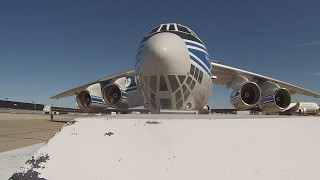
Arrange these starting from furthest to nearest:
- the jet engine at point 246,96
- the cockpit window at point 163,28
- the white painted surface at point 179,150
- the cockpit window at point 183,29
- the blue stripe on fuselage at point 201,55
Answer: the jet engine at point 246,96 < the cockpit window at point 183,29 < the cockpit window at point 163,28 < the blue stripe on fuselage at point 201,55 < the white painted surface at point 179,150

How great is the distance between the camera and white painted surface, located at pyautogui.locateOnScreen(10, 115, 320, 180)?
1363 millimetres

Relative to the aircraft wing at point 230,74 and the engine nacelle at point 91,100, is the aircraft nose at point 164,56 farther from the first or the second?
the engine nacelle at point 91,100

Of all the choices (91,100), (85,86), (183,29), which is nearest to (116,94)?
(91,100)

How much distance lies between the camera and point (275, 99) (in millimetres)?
9516

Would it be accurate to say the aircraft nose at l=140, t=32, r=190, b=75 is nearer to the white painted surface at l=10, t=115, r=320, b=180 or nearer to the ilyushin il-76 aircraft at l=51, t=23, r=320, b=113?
the ilyushin il-76 aircraft at l=51, t=23, r=320, b=113

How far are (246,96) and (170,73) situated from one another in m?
5.52

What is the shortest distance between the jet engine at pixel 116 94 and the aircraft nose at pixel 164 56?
176 inches

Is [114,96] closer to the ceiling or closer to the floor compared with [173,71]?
closer to the floor

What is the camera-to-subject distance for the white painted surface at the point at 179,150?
53.7 inches

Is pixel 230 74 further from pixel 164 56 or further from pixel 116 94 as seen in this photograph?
pixel 164 56

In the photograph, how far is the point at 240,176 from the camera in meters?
1.32

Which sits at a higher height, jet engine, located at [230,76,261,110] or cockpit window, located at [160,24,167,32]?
cockpit window, located at [160,24,167,32]

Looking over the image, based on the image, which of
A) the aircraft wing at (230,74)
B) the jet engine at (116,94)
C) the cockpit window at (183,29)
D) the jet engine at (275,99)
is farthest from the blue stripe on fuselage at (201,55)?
the jet engine at (275,99)

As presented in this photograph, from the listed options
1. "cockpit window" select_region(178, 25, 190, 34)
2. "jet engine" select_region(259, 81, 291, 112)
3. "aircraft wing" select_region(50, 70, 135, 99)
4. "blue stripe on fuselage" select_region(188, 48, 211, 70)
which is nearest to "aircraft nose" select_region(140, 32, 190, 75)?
"blue stripe on fuselage" select_region(188, 48, 211, 70)
